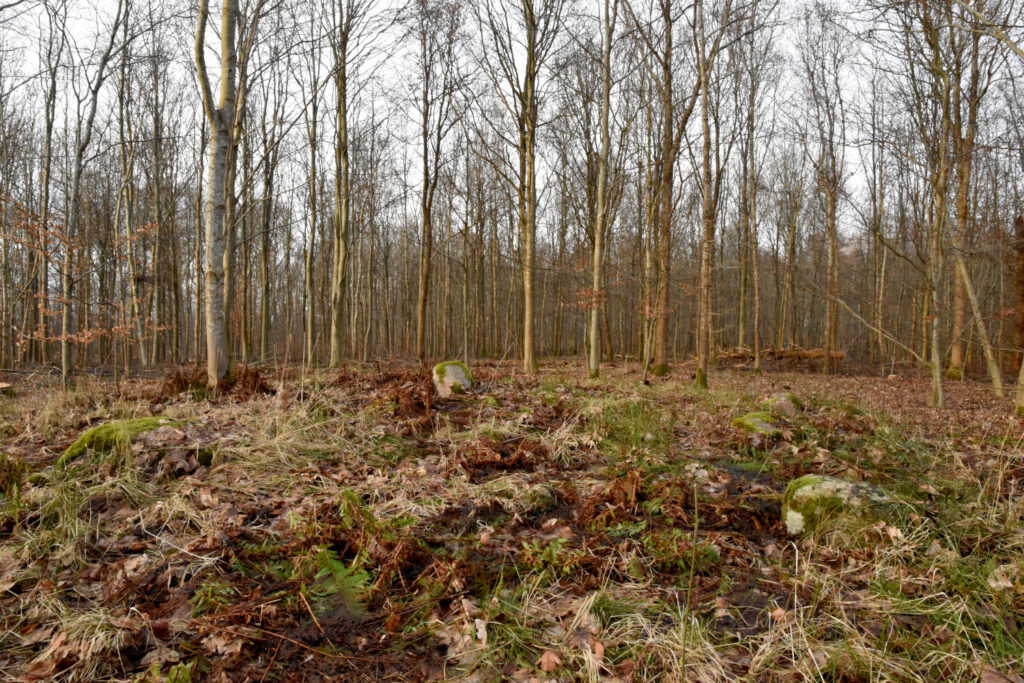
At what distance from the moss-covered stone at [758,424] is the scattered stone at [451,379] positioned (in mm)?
4249

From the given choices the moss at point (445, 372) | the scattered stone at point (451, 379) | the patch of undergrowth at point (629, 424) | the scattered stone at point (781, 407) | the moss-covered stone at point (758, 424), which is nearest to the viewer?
the patch of undergrowth at point (629, 424)

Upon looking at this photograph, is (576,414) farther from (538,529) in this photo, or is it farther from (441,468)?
(538,529)

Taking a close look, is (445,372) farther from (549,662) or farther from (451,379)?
(549,662)

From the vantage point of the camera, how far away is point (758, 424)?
6.44 m

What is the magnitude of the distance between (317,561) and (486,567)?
1.11 m

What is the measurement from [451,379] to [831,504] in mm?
5973

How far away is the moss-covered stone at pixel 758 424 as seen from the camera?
20.2 ft

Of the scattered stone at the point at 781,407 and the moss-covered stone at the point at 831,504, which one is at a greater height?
the scattered stone at the point at 781,407

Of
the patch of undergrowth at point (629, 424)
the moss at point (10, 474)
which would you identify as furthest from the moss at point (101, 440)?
the patch of undergrowth at point (629, 424)

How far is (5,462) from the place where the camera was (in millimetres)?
4223

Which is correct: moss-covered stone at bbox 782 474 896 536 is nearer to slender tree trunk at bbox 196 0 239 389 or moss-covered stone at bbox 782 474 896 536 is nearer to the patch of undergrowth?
the patch of undergrowth

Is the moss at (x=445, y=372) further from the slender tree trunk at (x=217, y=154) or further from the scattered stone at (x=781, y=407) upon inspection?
the scattered stone at (x=781, y=407)

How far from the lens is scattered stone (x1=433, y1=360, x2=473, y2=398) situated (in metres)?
8.34

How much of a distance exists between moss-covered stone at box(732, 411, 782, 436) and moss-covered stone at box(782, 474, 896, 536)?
2.30 metres
